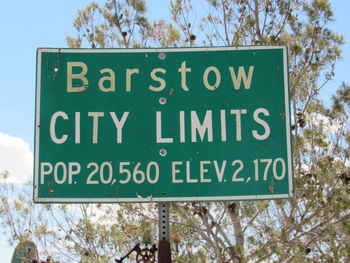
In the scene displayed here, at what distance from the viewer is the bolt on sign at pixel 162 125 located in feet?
8.47

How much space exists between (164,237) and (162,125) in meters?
0.48

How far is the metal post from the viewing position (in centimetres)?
257

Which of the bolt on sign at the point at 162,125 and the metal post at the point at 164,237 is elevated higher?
the bolt on sign at the point at 162,125

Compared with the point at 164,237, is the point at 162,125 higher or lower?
higher

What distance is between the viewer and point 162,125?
8.70ft

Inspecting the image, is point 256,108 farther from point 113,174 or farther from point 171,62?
point 113,174

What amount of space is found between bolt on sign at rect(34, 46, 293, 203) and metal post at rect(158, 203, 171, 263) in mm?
78

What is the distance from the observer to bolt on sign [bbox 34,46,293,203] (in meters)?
2.58

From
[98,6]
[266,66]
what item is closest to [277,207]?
[98,6]

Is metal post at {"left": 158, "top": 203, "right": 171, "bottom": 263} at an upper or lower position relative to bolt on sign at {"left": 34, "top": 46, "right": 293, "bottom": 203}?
lower

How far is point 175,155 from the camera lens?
103 inches

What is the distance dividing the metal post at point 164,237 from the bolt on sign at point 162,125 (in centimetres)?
8

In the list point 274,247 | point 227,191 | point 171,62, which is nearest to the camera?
point 227,191

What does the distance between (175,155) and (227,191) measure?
0.89 feet
